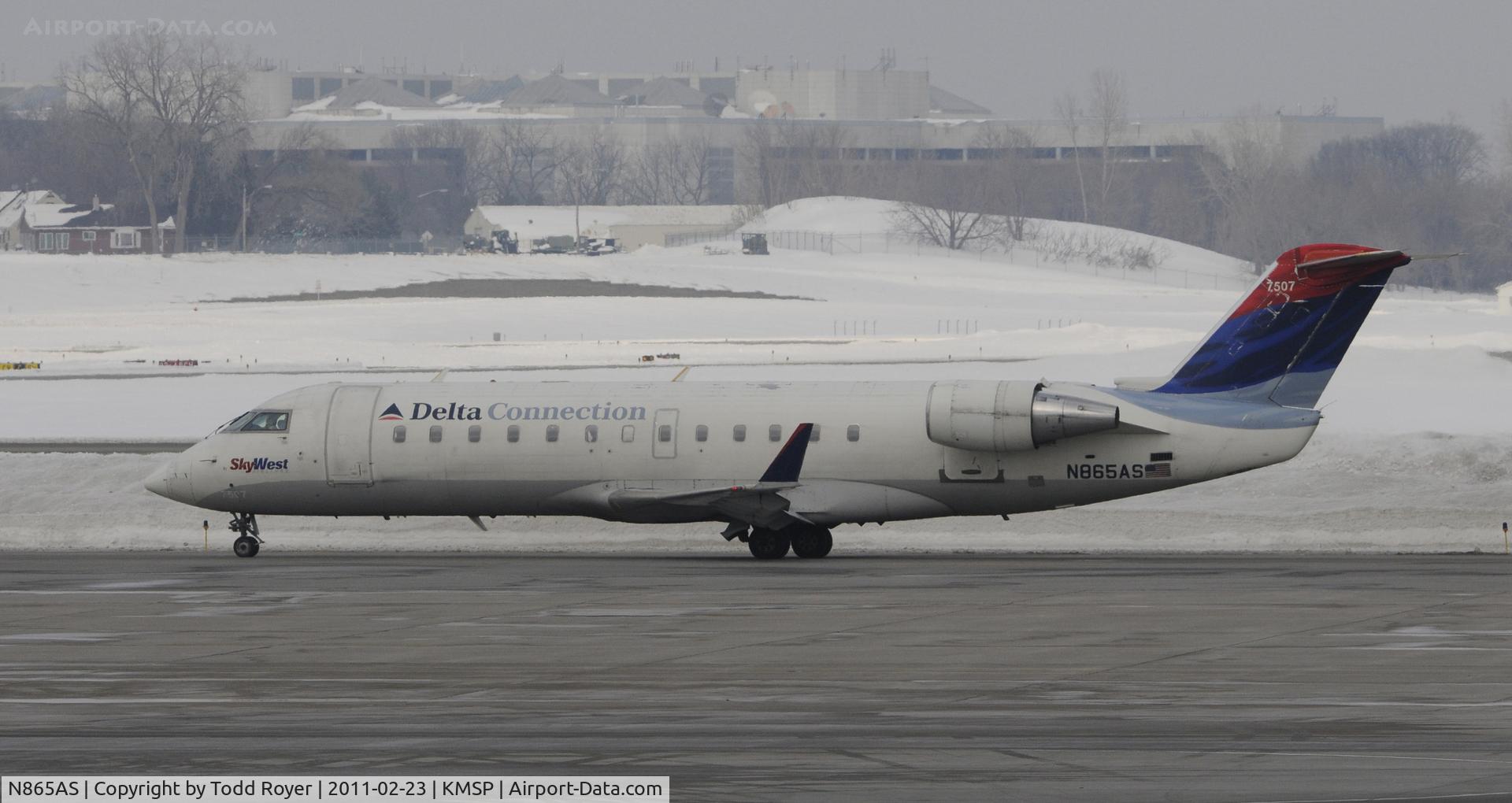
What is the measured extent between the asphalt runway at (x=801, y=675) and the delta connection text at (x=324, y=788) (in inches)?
12.9

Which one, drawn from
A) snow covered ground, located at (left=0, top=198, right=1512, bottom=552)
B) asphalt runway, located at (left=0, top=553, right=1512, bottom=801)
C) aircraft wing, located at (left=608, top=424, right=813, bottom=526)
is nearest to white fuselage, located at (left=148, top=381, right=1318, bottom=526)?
aircraft wing, located at (left=608, top=424, right=813, bottom=526)

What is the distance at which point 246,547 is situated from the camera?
33.5m

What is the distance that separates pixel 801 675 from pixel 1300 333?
1362 centimetres

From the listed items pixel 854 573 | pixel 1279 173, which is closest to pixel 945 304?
pixel 1279 173

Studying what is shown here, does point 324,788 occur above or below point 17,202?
below

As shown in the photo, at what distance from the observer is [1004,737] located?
16.8 metres

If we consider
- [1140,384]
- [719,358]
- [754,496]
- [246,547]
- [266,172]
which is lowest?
[246,547]

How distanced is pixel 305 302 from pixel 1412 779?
102 meters

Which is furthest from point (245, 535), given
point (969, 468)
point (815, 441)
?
point (969, 468)

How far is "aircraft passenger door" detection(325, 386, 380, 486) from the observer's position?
33125 mm

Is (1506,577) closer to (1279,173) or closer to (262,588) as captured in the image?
(262,588)

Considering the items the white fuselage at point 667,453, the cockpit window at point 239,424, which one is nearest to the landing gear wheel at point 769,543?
the white fuselage at point 667,453

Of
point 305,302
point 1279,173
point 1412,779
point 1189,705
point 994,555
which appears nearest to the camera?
point 1412,779

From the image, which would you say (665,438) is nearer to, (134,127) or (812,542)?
(812,542)
